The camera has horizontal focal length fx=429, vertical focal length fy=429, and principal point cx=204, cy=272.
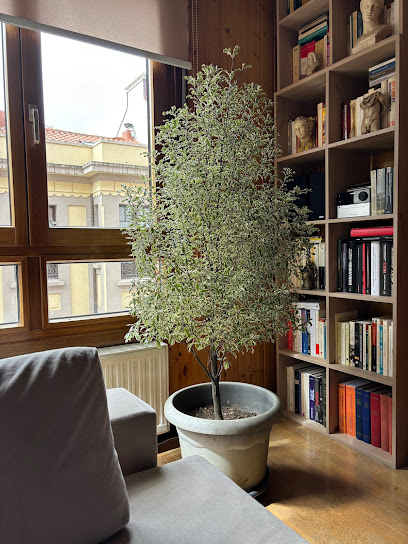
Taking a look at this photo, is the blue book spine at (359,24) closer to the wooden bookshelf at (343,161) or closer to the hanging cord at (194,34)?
the wooden bookshelf at (343,161)

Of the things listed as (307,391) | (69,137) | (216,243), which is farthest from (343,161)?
(69,137)

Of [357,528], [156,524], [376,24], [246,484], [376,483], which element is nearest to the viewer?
[156,524]

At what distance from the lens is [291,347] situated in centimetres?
268

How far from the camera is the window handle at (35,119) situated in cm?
192

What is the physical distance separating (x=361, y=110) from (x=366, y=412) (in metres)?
1.56

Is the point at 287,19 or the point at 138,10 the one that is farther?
the point at 287,19

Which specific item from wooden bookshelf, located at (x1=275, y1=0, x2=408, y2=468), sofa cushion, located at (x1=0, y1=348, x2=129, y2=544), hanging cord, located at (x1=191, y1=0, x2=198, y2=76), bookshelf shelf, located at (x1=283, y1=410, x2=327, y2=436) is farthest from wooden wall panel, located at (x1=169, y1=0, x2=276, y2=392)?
sofa cushion, located at (x1=0, y1=348, x2=129, y2=544)

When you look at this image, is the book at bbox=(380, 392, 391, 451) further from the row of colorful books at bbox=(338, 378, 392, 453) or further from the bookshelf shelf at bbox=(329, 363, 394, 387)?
the bookshelf shelf at bbox=(329, 363, 394, 387)

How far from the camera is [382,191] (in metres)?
2.08

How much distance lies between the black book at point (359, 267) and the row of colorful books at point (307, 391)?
0.59 m

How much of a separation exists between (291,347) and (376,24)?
1.79 m

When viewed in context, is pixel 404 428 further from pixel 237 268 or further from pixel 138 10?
pixel 138 10

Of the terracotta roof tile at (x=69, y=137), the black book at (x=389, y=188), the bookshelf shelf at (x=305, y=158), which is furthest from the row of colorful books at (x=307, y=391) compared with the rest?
the terracotta roof tile at (x=69, y=137)

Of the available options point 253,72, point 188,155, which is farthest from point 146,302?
point 253,72
